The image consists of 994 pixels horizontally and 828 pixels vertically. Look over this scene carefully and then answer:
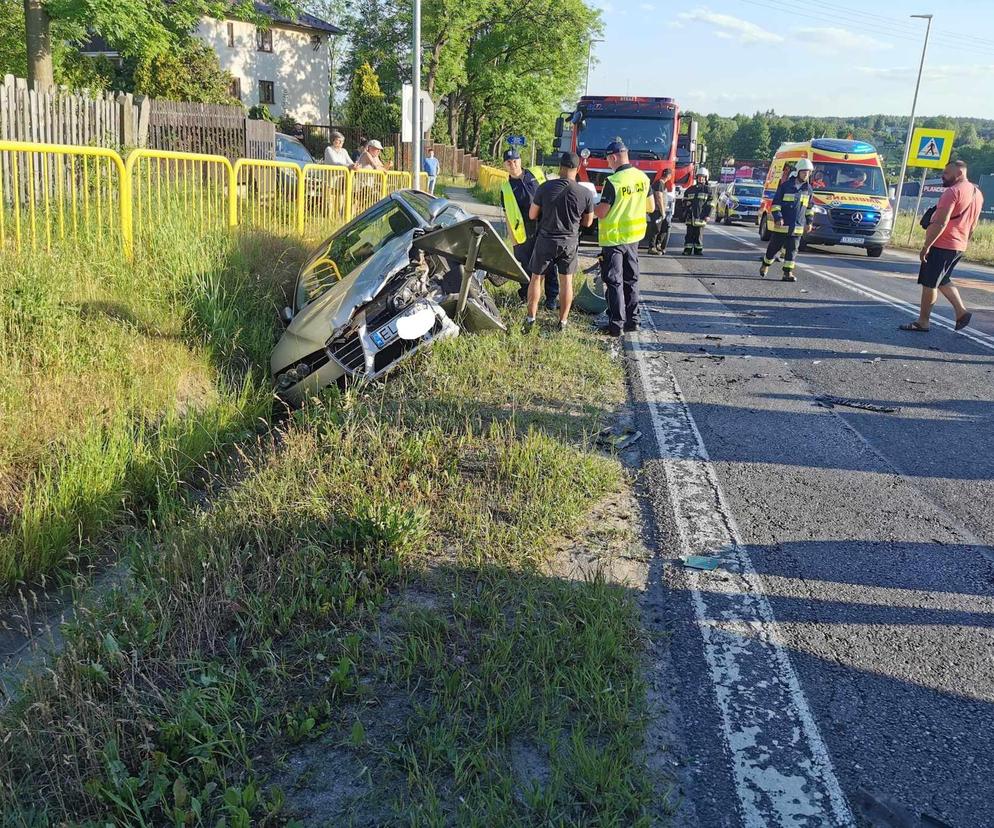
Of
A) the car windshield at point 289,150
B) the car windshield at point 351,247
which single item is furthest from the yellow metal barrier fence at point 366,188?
the car windshield at point 289,150

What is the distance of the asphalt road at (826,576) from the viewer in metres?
2.51

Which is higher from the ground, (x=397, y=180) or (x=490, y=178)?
(x=490, y=178)

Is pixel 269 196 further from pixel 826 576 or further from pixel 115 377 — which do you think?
pixel 826 576

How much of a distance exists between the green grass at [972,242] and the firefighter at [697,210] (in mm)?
4642

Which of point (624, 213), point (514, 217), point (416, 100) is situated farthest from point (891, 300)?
point (416, 100)

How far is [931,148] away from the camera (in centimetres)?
2197

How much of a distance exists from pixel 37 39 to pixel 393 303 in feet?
54.2

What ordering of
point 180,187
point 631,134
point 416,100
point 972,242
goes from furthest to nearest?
point 972,242
point 631,134
point 416,100
point 180,187

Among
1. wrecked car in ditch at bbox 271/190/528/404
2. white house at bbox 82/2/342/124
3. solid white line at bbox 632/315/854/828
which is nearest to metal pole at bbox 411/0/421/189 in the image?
wrecked car in ditch at bbox 271/190/528/404

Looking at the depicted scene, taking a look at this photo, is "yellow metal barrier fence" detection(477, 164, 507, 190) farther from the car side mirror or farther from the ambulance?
the car side mirror

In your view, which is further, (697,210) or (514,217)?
(697,210)

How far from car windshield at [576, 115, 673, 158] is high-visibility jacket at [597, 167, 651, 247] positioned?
9.67m

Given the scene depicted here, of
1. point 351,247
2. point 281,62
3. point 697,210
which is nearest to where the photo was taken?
point 351,247

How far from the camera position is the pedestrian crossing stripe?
21906mm
